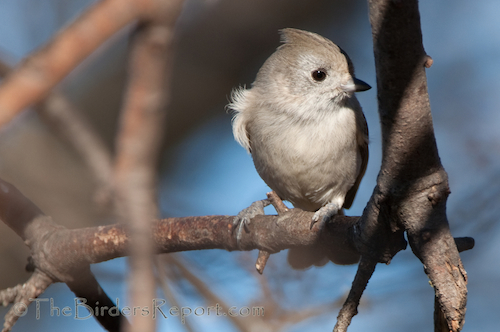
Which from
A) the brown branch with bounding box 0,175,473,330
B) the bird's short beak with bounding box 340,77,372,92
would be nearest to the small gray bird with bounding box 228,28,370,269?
the bird's short beak with bounding box 340,77,372,92

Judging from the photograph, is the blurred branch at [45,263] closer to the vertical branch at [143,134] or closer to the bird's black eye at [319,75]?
the vertical branch at [143,134]

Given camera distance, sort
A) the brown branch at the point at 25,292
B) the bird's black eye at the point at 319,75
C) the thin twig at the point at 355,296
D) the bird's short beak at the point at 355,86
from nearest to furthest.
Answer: the thin twig at the point at 355,296 < the brown branch at the point at 25,292 < the bird's short beak at the point at 355,86 < the bird's black eye at the point at 319,75

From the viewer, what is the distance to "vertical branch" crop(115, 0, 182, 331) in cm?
82

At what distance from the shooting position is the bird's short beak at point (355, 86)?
3.36m

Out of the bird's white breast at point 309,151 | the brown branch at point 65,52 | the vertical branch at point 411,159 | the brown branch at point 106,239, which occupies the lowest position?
the brown branch at point 65,52

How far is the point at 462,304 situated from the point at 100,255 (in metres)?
1.89

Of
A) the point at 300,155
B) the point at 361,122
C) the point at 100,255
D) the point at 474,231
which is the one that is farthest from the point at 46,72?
the point at 474,231

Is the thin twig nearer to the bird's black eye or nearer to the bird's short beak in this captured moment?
the bird's short beak

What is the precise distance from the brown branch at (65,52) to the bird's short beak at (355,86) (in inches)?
106

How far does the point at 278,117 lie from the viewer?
3562 mm

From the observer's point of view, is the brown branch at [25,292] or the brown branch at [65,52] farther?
the brown branch at [25,292]

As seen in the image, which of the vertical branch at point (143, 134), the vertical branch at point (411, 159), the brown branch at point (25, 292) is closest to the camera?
the vertical branch at point (143, 134)

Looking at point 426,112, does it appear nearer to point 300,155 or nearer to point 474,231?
point 300,155

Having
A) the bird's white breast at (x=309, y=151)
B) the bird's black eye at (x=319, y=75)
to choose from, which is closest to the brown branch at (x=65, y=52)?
the bird's white breast at (x=309, y=151)
